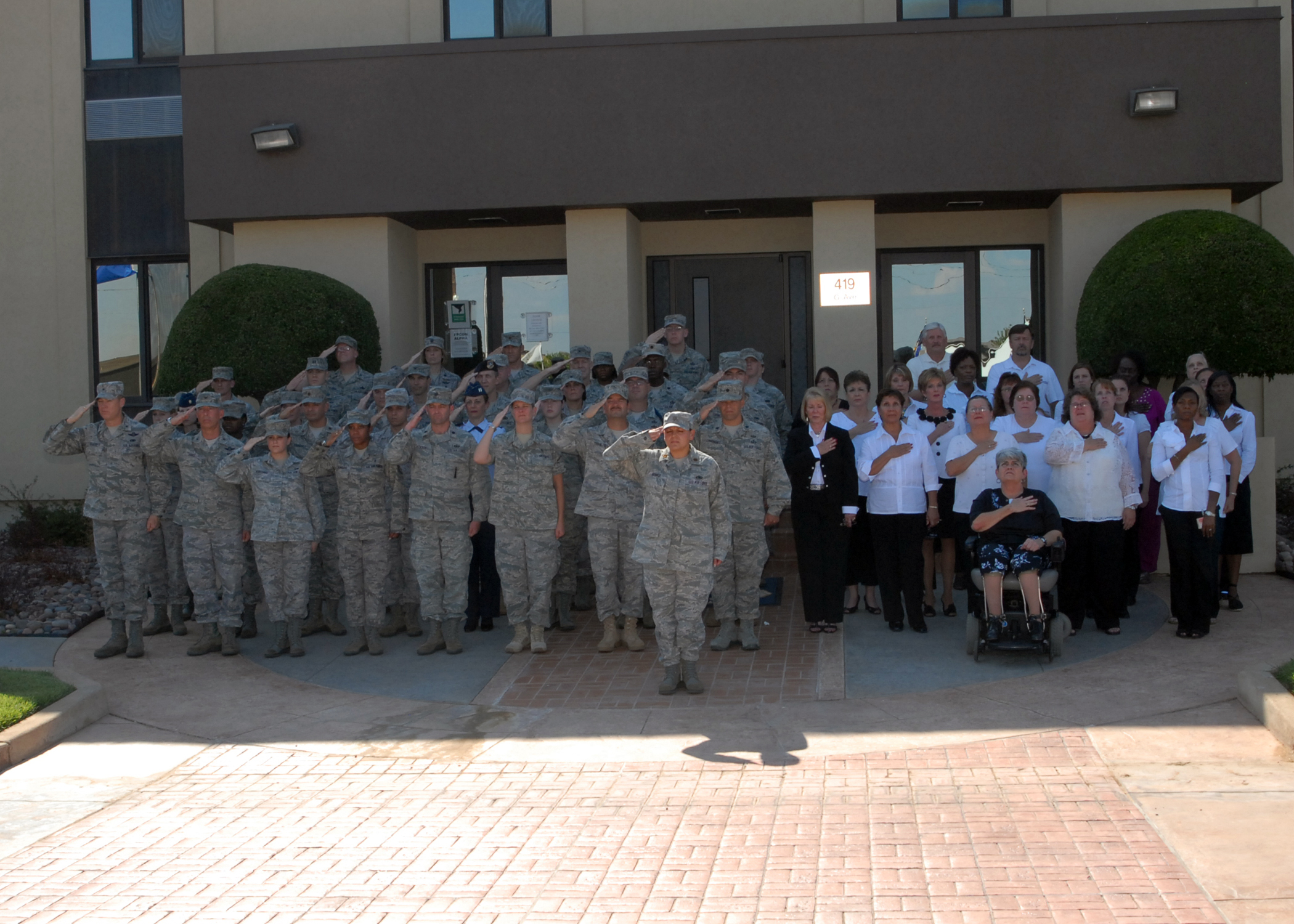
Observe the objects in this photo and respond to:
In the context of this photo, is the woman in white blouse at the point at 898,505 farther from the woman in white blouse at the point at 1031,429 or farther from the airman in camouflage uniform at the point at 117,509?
the airman in camouflage uniform at the point at 117,509

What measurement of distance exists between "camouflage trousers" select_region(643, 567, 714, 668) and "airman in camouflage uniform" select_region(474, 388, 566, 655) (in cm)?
142

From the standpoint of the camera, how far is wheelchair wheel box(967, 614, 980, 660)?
8.74m

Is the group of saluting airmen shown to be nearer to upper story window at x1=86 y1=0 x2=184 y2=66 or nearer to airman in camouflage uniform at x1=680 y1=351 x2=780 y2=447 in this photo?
airman in camouflage uniform at x1=680 y1=351 x2=780 y2=447

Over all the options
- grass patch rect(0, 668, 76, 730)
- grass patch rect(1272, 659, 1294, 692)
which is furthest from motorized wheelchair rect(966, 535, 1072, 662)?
grass patch rect(0, 668, 76, 730)

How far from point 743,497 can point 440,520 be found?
2369 millimetres

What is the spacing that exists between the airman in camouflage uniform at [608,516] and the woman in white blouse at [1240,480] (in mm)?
4612

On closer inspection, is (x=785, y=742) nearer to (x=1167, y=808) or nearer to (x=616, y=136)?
(x=1167, y=808)

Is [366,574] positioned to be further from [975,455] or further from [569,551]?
[975,455]

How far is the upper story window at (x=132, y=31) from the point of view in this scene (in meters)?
15.6

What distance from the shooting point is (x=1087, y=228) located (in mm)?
13109

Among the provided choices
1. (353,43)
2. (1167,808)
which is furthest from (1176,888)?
(353,43)

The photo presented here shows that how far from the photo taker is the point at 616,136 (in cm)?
1324

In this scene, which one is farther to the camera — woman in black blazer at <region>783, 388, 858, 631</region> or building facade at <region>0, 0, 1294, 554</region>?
building facade at <region>0, 0, 1294, 554</region>

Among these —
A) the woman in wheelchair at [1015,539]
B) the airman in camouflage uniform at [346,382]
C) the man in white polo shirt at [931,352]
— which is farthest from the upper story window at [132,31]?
the woman in wheelchair at [1015,539]
